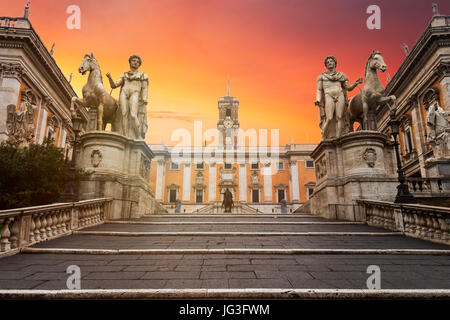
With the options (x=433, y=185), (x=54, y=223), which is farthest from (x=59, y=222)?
(x=433, y=185)

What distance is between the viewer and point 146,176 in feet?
41.7

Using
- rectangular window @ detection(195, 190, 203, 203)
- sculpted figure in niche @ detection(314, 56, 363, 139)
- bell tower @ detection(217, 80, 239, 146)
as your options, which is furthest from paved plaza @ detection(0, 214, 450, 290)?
bell tower @ detection(217, 80, 239, 146)

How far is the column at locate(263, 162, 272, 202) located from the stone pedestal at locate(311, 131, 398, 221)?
40.6 metres

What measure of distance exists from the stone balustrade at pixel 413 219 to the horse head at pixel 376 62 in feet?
17.8

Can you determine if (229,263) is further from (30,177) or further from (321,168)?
(321,168)

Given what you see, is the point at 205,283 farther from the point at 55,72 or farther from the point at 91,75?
the point at 55,72

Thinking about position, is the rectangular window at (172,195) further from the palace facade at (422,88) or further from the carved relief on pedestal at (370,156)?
the carved relief on pedestal at (370,156)

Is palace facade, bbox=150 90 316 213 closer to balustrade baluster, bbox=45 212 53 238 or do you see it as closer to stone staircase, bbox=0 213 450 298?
balustrade baluster, bbox=45 212 53 238

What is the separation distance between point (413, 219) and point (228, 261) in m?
5.42

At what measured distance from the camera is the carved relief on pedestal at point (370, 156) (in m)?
9.74

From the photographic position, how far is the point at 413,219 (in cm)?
684
